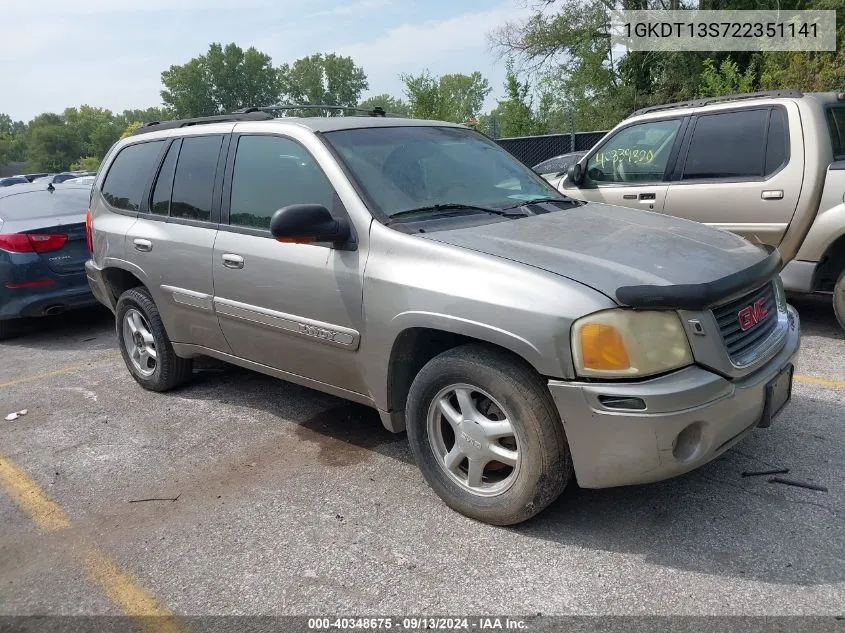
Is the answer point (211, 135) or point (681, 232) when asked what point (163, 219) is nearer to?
point (211, 135)

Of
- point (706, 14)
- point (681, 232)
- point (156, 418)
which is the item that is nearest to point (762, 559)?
point (681, 232)

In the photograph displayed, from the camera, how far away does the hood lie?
2.70m

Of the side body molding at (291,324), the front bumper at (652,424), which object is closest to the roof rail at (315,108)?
the side body molding at (291,324)

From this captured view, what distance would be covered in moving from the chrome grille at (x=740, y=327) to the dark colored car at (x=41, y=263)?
6.32 metres

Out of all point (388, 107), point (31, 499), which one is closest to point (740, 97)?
point (31, 499)

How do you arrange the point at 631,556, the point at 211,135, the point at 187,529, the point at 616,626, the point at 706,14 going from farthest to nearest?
1. the point at 706,14
2. the point at 211,135
3. the point at 187,529
4. the point at 631,556
5. the point at 616,626

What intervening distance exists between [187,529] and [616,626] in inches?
77.0

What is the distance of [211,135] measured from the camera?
14.7ft

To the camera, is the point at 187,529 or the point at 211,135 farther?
the point at 211,135

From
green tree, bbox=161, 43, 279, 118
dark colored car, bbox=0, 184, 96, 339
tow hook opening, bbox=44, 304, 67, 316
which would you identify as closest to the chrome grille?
dark colored car, bbox=0, 184, 96, 339

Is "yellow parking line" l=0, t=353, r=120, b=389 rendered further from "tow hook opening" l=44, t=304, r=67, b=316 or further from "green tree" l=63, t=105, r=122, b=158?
"green tree" l=63, t=105, r=122, b=158

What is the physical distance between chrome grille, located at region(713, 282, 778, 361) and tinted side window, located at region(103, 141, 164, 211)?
3.86m

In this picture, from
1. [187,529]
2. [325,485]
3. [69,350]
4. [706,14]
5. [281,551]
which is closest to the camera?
[281,551]

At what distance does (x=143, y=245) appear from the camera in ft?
15.7
